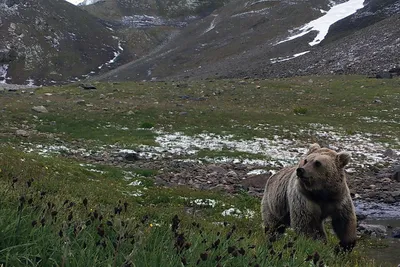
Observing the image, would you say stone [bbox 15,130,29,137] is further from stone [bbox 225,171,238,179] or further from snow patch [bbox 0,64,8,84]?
snow patch [bbox 0,64,8,84]

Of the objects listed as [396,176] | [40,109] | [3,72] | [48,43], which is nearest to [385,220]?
[396,176]

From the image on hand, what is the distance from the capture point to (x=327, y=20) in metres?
112

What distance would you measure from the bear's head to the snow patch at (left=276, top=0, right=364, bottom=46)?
8455cm

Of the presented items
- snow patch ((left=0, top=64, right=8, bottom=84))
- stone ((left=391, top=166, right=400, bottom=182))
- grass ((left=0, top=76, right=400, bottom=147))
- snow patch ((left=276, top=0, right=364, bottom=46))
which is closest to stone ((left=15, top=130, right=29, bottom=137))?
grass ((left=0, top=76, right=400, bottom=147))

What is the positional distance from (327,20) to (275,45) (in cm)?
2162

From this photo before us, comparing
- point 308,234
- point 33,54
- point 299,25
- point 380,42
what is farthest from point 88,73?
point 308,234

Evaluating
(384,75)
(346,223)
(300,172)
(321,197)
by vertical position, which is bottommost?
(384,75)

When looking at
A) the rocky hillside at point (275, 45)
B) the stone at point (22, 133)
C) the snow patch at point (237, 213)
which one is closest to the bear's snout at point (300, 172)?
the snow patch at point (237, 213)

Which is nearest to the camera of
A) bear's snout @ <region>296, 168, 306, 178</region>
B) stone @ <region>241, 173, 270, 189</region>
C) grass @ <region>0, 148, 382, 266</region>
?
grass @ <region>0, 148, 382, 266</region>

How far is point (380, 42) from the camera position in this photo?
64.0 metres

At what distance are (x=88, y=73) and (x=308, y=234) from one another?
13762 cm

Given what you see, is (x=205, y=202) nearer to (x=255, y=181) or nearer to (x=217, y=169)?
(x=255, y=181)

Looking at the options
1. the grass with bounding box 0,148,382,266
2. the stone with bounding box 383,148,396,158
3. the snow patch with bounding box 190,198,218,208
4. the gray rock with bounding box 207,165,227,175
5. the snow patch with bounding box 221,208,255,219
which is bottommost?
the stone with bounding box 383,148,396,158

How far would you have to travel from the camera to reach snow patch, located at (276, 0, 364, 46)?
325 ft
